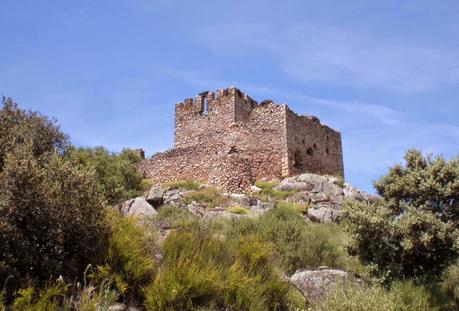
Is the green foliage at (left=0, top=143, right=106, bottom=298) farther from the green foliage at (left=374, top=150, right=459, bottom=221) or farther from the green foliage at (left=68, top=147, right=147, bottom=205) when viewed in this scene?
the green foliage at (left=68, top=147, right=147, bottom=205)

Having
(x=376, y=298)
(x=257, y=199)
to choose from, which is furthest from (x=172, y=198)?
(x=376, y=298)

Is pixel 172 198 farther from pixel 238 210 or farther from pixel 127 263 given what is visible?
pixel 127 263

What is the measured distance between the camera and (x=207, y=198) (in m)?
Answer: 20.3

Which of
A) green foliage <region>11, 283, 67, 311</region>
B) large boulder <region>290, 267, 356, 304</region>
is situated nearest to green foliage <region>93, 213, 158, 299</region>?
green foliage <region>11, 283, 67, 311</region>

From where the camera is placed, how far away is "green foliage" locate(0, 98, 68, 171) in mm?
12430

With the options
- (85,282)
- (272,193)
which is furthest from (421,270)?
(272,193)

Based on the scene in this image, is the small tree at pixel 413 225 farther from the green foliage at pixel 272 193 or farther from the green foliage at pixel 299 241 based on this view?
the green foliage at pixel 272 193

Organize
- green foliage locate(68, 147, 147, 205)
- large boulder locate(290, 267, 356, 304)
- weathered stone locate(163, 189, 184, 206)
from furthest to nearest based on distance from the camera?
green foliage locate(68, 147, 147, 205), weathered stone locate(163, 189, 184, 206), large boulder locate(290, 267, 356, 304)

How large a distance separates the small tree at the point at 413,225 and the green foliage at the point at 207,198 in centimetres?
822

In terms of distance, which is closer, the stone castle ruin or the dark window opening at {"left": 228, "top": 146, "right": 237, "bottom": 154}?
the stone castle ruin

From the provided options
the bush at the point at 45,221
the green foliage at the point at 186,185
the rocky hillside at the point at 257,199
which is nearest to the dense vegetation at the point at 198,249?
the bush at the point at 45,221

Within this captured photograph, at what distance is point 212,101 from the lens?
2934 centimetres

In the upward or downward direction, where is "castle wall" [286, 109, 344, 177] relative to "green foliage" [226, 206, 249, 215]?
upward

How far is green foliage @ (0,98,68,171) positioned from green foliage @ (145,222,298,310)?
4374 mm
